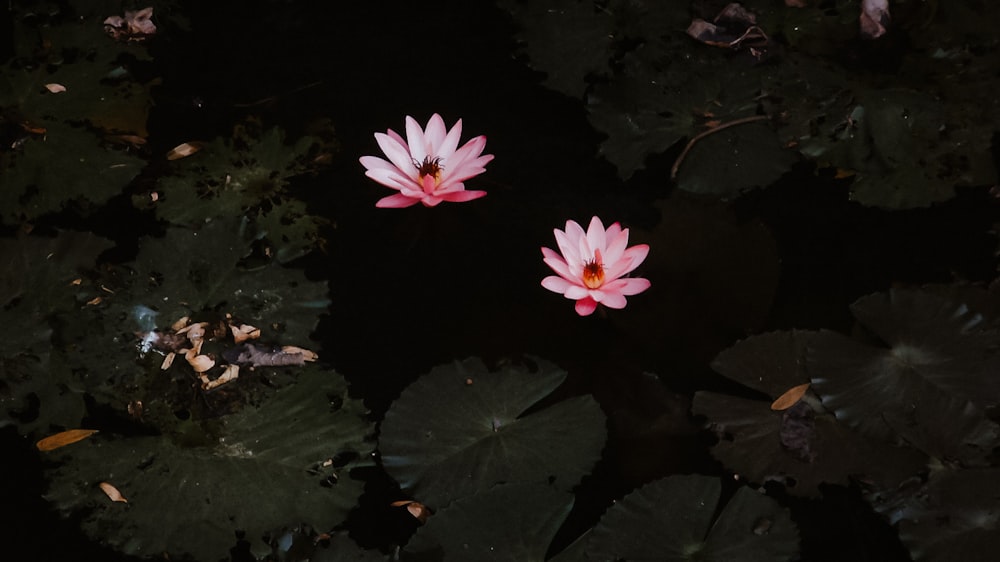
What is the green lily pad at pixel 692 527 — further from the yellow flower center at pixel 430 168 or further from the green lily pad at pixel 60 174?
the green lily pad at pixel 60 174

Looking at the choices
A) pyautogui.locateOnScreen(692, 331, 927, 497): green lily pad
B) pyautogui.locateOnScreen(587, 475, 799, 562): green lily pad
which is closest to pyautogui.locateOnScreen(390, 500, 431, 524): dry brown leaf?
pyautogui.locateOnScreen(587, 475, 799, 562): green lily pad

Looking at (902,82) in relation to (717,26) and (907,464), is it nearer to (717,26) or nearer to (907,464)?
(717,26)

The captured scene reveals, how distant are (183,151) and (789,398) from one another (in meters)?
1.62

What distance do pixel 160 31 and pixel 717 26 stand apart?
1661mm

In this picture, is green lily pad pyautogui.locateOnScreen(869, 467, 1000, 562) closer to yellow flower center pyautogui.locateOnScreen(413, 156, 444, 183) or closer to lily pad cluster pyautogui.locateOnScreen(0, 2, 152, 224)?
yellow flower center pyautogui.locateOnScreen(413, 156, 444, 183)

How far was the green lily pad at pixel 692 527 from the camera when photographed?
1.45 meters

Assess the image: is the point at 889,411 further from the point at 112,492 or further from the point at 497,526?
the point at 112,492

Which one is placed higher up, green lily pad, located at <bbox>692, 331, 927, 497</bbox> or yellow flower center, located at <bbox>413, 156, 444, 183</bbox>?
yellow flower center, located at <bbox>413, 156, 444, 183</bbox>

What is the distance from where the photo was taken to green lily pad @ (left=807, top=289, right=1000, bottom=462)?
61.9 inches

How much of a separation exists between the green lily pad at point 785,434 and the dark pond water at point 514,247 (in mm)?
45

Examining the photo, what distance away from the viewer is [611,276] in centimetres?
176

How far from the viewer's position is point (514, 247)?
1.97 metres

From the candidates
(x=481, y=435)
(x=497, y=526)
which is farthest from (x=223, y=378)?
(x=497, y=526)

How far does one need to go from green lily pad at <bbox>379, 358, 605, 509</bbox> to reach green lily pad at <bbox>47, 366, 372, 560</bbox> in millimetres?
113
